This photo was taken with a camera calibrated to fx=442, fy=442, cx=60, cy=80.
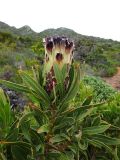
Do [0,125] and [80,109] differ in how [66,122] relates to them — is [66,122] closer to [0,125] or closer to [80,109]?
[80,109]

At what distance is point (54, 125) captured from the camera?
2.41m

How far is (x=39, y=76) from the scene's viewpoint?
2.38 meters

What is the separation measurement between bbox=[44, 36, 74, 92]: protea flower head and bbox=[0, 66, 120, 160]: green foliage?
0.05m

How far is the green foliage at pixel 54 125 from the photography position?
2.34 m

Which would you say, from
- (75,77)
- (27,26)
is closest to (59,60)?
(75,77)

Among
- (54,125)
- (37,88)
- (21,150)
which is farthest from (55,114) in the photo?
(21,150)

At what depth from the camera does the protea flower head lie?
7.47 feet

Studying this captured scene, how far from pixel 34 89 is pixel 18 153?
0.40 metres

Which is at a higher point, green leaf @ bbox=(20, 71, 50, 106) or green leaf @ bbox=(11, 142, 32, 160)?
green leaf @ bbox=(20, 71, 50, 106)

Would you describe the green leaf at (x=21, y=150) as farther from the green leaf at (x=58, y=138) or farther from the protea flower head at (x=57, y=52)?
the protea flower head at (x=57, y=52)

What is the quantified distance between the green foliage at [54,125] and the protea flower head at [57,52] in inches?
2.0

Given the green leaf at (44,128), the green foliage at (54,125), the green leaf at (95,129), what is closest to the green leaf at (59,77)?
the green foliage at (54,125)

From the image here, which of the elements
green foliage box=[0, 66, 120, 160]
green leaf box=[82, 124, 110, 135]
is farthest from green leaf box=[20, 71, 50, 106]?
green leaf box=[82, 124, 110, 135]

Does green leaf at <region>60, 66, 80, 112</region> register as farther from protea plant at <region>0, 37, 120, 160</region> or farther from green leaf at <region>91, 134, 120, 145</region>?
green leaf at <region>91, 134, 120, 145</region>
